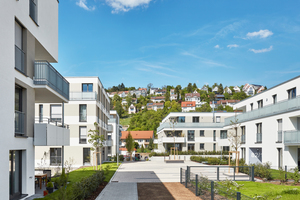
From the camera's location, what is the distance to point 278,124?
24.5m

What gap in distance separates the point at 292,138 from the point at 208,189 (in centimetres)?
1290

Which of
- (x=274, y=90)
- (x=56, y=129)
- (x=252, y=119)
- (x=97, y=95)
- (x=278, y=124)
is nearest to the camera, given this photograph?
(x=56, y=129)

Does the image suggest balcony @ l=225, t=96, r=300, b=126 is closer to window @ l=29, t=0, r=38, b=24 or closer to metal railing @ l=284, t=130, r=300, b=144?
metal railing @ l=284, t=130, r=300, b=144

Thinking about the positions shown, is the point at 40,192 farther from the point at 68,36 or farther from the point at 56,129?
the point at 68,36

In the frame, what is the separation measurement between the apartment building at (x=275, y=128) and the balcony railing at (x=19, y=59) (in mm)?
18218


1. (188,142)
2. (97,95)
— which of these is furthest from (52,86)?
(188,142)

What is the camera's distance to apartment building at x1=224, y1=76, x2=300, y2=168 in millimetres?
22078

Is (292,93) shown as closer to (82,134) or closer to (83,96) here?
(83,96)

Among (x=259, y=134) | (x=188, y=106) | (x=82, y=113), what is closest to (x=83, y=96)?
(x=82, y=113)

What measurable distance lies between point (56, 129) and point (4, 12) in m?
6.60

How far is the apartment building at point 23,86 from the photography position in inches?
388

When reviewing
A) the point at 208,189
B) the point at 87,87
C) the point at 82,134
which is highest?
the point at 87,87

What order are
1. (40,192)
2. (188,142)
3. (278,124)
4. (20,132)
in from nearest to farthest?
(20,132) < (40,192) < (278,124) < (188,142)

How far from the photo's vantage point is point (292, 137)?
2097 cm
